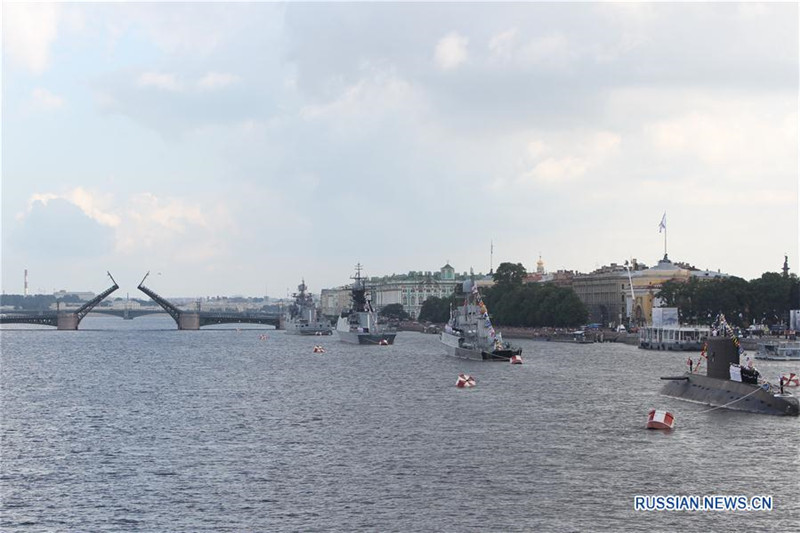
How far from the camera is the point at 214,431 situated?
4472 centimetres

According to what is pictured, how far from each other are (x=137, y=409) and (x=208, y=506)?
24.4 metres

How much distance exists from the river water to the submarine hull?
1.04 meters

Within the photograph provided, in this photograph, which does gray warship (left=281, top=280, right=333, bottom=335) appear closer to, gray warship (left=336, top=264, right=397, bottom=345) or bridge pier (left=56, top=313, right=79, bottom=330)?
gray warship (left=336, top=264, right=397, bottom=345)

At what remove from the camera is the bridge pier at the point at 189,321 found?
7620 inches

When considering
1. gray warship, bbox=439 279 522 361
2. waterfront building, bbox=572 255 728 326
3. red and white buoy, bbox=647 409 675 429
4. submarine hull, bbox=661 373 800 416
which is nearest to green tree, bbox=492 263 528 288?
waterfront building, bbox=572 255 728 326

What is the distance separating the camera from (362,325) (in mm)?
134500

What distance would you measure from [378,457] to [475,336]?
188ft

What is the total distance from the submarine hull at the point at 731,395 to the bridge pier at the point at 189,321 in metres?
144

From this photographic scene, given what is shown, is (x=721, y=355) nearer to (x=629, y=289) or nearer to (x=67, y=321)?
(x=629, y=289)

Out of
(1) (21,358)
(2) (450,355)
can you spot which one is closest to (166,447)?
(2) (450,355)

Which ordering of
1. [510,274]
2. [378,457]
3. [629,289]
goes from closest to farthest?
1. [378,457]
2. [629,289]
3. [510,274]

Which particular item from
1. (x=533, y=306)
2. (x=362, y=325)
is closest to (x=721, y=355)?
(x=362, y=325)

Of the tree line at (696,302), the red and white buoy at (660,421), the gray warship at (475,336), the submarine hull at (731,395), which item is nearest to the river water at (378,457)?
the red and white buoy at (660,421)

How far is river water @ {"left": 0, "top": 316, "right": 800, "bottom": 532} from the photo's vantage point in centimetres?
2912
